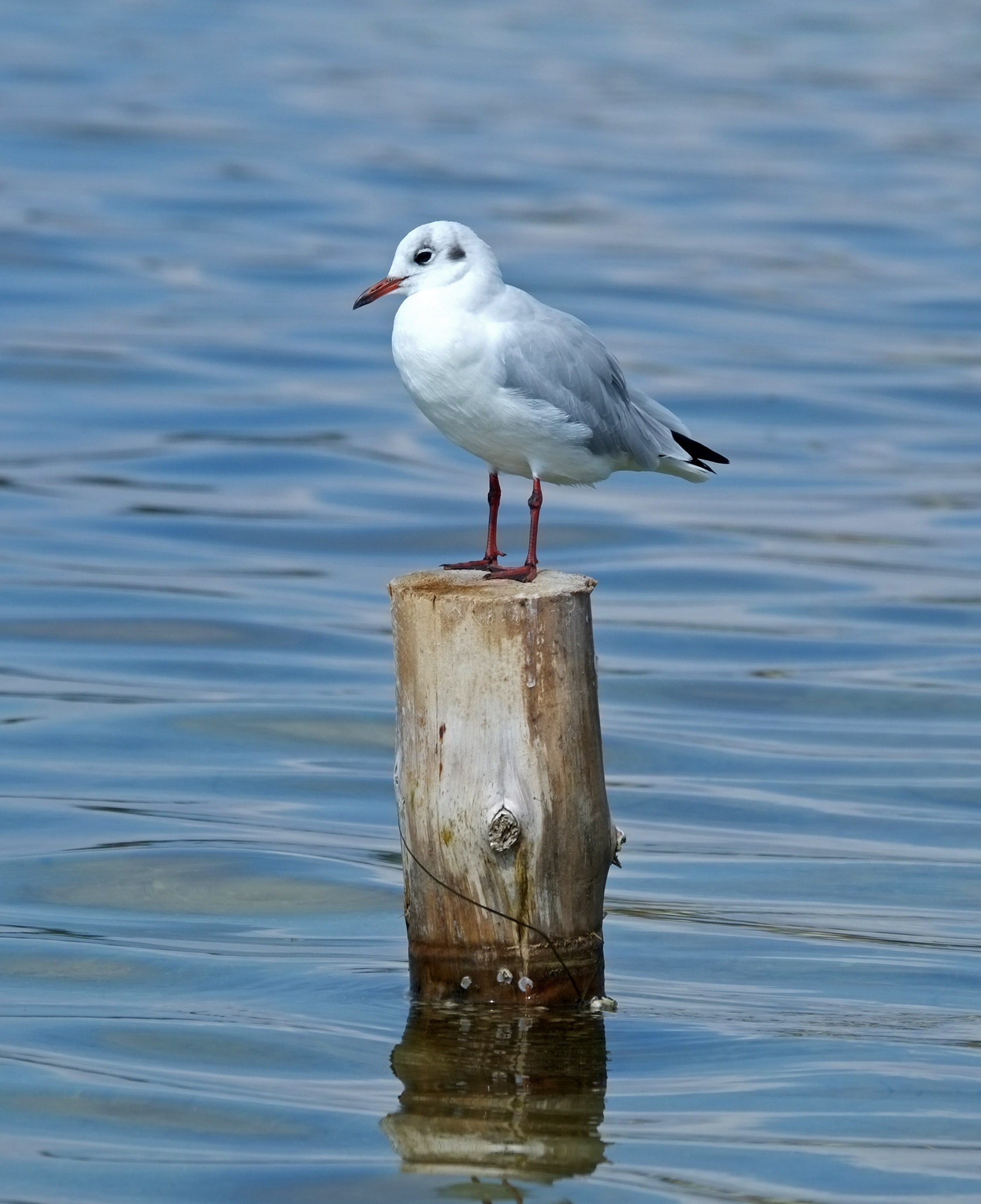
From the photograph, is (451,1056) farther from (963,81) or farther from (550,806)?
(963,81)

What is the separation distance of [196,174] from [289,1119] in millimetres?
27345

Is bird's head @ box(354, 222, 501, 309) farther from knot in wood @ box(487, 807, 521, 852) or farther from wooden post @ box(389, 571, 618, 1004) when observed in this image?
knot in wood @ box(487, 807, 521, 852)

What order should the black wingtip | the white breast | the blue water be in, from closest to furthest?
the blue water
the white breast
the black wingtip

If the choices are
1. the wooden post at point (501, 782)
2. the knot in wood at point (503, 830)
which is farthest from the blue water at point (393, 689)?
the knot in wood at point (503, 830)

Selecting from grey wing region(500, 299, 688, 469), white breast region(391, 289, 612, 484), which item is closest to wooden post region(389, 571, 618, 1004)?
white breast region(391, 289, 612, 484)

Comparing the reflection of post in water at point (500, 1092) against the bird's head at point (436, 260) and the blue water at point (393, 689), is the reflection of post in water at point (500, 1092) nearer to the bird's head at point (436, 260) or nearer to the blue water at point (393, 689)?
the blue water at point (393, 689)

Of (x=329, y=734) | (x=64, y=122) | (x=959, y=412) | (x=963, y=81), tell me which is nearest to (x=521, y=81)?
(x=963, y=81)

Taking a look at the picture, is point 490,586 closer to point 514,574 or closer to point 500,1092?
point 514,574

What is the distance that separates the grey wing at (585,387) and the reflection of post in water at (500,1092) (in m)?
1.88

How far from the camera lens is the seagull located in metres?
6.76

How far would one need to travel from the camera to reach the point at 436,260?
6.82 meters

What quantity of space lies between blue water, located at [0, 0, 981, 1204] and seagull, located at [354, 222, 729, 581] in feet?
5.69

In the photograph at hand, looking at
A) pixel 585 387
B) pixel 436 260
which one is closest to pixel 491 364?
pixel 436 260

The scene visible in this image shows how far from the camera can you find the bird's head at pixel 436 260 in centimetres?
681
